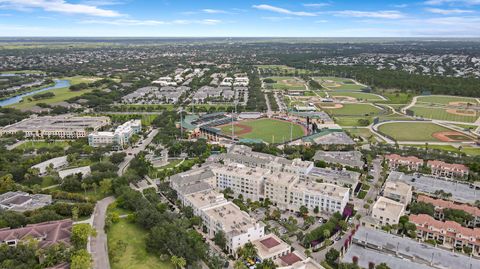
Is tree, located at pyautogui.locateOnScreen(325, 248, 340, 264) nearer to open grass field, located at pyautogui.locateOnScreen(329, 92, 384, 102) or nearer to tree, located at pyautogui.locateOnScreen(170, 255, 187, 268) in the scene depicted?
tree, located at pyautogui.locateOnScreen(170, 255, 187, 268)

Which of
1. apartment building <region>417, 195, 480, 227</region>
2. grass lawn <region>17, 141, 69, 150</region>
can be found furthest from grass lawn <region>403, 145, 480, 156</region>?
grass lawn <region>17, 141, 69, 150</region>

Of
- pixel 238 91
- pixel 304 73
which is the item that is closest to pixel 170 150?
pixel 238 91

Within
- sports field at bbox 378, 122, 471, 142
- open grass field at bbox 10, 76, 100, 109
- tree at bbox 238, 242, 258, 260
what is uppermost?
open grass field at bbox 10, 76, 100, 109

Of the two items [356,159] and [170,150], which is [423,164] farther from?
[170,150]

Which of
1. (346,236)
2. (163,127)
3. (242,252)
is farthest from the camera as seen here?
(163,127)

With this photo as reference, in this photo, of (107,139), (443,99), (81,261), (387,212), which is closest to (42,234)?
(81,261)

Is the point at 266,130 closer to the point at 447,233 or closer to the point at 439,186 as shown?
the point at 439,186
